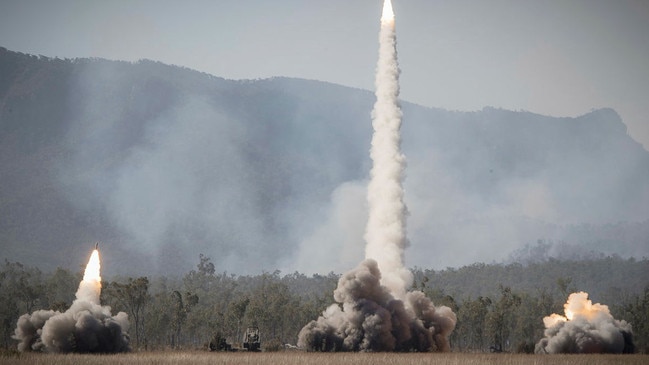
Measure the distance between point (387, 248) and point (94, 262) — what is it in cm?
2322

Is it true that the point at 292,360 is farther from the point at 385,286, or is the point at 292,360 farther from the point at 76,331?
the point at 385,286

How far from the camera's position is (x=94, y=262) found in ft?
210

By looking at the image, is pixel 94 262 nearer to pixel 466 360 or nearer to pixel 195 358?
pixel 195 358

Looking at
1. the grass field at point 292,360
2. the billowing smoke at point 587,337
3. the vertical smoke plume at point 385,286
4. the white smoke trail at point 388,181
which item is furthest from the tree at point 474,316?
the grass field at point 292,360

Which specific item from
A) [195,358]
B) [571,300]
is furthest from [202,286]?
[195,358]

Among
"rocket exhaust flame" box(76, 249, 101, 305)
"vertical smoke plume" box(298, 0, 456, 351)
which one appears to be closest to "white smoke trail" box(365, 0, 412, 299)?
"vertical smoke plume" box(298, 0, 456, 351)

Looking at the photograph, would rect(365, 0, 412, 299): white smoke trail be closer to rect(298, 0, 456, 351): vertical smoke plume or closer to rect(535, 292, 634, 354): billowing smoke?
rect(298, 0, 456, 351): vertical smoke plume

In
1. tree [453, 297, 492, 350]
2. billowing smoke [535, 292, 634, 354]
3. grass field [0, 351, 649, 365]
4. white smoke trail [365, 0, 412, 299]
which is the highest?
white smoke trail [365, 0, 412, 299]

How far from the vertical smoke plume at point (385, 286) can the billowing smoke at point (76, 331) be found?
1360 cm

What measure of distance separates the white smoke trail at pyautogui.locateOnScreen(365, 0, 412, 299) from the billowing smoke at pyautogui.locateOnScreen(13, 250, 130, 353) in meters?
22.2

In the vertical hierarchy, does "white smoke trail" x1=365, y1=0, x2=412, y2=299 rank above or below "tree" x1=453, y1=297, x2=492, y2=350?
above

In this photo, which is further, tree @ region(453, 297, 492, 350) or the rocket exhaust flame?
tree @ region(453, 297, 492, 350)

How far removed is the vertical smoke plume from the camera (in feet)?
204

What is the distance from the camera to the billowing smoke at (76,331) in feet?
176
